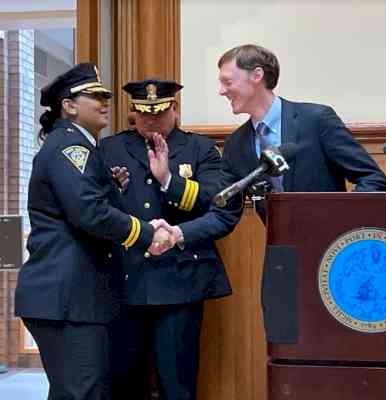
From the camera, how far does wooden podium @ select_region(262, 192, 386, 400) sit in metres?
1.29

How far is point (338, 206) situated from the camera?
1305 mm

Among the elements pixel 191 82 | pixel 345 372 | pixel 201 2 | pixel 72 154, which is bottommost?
pixel 345 372

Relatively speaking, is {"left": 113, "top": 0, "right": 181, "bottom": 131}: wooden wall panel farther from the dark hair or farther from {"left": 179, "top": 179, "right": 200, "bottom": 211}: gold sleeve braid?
the dark hair

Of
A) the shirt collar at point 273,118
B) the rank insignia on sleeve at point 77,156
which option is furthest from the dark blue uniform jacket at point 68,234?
the shirt collar at point 273,118

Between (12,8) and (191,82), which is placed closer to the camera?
(191,82)

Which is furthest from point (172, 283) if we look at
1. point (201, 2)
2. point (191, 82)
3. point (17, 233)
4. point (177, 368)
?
point (17, 233)

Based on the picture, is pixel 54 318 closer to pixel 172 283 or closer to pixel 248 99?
pixel 172 283

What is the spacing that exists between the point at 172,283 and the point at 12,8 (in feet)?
6.42

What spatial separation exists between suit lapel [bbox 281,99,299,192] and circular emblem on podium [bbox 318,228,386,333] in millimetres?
569

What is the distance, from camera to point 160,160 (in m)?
2.35

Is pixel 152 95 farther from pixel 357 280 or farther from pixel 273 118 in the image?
pixel 357 280

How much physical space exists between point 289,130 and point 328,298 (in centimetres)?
69

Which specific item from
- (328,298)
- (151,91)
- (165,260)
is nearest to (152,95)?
(151,91)

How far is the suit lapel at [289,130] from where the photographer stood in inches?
73.8
